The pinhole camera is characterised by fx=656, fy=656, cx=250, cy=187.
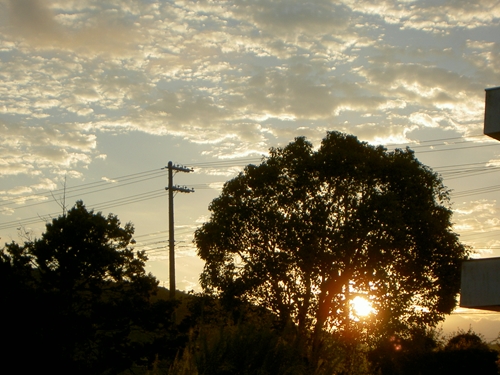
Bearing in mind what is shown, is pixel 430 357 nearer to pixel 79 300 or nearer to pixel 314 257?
pixel 314 257

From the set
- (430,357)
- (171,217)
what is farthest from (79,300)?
A: (430,357)

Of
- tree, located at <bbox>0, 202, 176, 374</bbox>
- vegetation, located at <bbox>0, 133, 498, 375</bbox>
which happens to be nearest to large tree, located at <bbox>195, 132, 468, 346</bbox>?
vegetation, located at <bbox>0, 133, 498, 375</bbox>

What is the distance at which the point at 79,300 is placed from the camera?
101 feet

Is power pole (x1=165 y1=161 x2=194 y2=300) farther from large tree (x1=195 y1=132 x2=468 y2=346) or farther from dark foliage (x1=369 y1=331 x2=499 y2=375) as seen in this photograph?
dark foliage (x1=369 y1=331 x2=499 y2=375)

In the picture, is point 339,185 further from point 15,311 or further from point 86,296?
point 15,311

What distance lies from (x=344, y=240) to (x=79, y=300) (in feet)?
44.4

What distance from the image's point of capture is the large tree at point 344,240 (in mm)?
34156

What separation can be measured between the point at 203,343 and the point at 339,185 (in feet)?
68.7

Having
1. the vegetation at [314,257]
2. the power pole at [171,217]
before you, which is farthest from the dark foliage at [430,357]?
the power pole at [171,217]

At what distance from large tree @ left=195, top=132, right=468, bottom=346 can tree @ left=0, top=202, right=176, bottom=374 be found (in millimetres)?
5234

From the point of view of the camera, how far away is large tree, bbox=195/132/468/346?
34.2m

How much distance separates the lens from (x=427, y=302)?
35250mm

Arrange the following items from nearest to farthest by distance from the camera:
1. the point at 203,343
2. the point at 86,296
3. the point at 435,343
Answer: the point at 203,343, the point at 86,296, the point at 435,343

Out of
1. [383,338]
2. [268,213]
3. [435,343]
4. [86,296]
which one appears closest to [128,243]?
[86,296]
